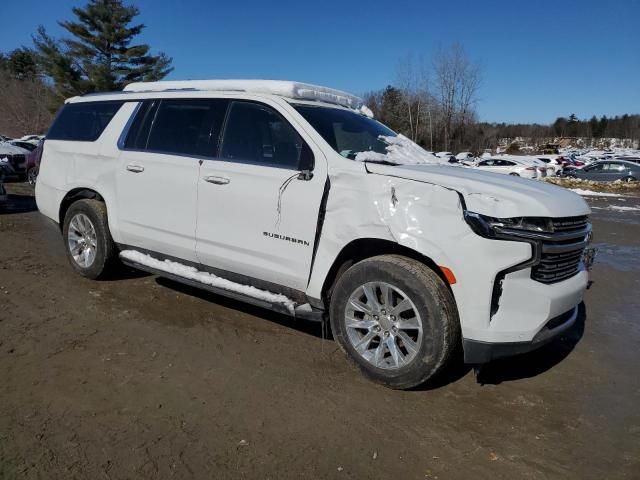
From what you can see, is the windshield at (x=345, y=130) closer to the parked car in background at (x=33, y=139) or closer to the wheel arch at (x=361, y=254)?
the wheel arch at (x=361, y=254)

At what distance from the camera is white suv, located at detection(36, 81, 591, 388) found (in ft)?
9.93

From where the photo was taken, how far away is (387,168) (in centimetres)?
339

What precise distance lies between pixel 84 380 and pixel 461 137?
55737 mm

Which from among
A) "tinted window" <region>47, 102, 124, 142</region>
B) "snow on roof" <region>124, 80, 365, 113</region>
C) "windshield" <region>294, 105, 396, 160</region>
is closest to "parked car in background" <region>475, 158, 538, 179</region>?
"snow on roof" <region>124, 80, 365, 113</region>

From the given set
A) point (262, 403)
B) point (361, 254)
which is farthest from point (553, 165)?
point (262, 403)

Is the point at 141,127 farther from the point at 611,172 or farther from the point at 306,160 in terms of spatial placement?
the point at 611,172

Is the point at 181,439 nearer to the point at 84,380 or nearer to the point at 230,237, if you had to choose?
the point at 84,380

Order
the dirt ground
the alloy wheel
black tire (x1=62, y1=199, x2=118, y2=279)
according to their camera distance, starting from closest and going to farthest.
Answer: the dirt ground → the alloy wheel → black tire (x1=62, y1=199, x2=118, y2=279)

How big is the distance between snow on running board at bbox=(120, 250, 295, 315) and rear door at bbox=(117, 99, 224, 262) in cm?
11

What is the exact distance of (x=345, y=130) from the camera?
4.10 m

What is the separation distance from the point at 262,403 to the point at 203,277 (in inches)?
Result: 59.0

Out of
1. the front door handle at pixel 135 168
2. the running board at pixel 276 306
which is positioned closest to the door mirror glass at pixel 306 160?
the running board at pixel 276 306

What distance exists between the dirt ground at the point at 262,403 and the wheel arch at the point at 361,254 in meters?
0.64

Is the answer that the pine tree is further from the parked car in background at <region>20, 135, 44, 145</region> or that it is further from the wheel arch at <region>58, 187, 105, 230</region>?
the wheel arch at <region>58, 187, 105, 230</region>
